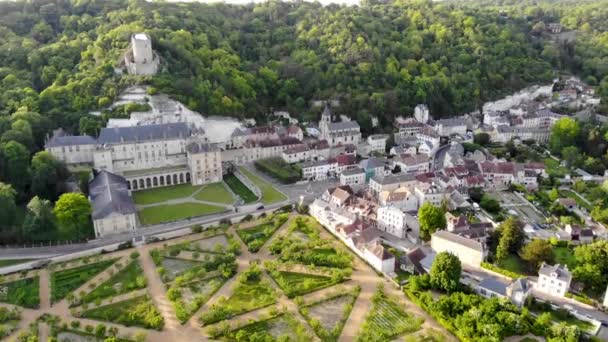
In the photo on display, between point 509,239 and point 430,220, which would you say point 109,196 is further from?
point 509,239

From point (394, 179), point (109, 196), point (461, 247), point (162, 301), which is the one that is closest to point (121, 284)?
point (162, 301)

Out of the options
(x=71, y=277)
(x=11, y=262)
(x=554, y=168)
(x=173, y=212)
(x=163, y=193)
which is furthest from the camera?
(x=554, y=168)

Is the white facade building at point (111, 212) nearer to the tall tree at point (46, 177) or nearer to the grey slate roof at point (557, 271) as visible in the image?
the tall tree at point (46, 177)

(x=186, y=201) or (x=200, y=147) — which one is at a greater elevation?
(x=200, y=147)

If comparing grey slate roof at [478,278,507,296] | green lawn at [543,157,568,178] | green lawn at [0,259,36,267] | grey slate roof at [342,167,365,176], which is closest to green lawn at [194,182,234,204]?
grey slate roof at [342,167,365,176]

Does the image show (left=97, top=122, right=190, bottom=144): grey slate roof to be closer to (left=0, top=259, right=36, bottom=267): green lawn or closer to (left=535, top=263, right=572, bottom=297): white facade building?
(left=0, top=259, right=36, bottom=267): green lawn

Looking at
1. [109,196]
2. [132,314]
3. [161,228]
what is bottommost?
[132,314]

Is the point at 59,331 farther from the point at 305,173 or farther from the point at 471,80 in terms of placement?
the point at 471,80

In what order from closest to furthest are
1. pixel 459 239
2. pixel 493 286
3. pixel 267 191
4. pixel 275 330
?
pixel 275 330
pixel 493 286
pixel 459 239
pixel 267 191
